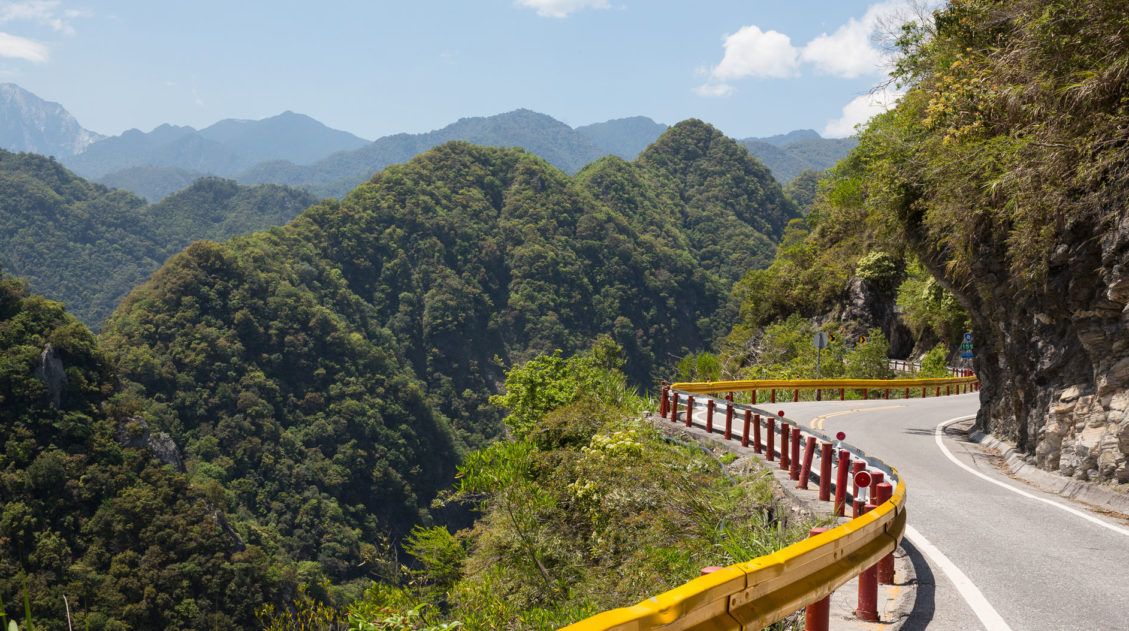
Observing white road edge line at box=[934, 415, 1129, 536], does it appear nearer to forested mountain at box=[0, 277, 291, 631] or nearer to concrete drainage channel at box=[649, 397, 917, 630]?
concrete drainage channel at box=[649, 397, 917, 630]

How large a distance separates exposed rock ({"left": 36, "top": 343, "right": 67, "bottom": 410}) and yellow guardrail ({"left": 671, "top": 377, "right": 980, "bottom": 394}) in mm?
54179

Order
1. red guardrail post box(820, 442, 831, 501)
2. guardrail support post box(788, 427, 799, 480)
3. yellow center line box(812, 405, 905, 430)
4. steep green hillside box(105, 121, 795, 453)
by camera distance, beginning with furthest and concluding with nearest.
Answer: steep green hillside box(105, 121, 795, 453)
yellow center line box(812, 405, 905, 430)
guardrail support post box(788, 427, 799, 480)
red guardrail post box(820, 442, 831, 501)

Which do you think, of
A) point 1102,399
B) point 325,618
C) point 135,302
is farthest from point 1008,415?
point 135,302

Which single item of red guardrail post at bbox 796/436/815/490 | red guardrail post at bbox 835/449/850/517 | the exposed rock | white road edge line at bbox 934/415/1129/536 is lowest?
the exposed rock

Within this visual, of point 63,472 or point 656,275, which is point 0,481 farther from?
point 656,275

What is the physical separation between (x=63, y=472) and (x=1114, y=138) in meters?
60.2

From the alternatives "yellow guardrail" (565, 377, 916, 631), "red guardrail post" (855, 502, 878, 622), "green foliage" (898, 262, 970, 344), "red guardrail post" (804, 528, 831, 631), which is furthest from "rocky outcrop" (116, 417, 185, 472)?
"red guardrail post" (804, 528, 831, 631)

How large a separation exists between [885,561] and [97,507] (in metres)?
59.0

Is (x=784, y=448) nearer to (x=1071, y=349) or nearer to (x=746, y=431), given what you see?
(x=746, y=431)

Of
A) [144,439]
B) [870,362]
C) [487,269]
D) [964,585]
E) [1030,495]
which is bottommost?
[144,439]

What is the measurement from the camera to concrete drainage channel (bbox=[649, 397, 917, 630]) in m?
5.28

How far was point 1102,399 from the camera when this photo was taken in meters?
9.81

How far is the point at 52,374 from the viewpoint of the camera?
5919cm

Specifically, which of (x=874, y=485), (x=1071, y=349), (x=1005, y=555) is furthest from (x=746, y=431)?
(x=874, y=485)
